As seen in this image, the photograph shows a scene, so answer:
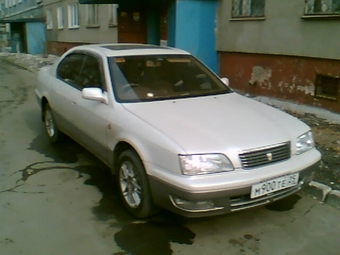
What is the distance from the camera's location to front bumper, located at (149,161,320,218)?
2.60 meters

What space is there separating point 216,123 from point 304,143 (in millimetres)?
850

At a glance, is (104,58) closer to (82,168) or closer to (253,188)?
(82,168)

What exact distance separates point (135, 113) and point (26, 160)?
217cm

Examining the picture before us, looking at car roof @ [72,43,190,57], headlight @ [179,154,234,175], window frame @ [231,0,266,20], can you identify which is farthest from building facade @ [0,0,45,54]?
headlight @ [179,154,234,175]

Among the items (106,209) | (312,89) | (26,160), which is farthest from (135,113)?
(312,89)

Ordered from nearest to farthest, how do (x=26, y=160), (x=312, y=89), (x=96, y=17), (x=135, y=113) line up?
(x=135, y=113)
(x=26, y=160)
(x=312, y=89)
(x=96, y=17)

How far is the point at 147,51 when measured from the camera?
414cm

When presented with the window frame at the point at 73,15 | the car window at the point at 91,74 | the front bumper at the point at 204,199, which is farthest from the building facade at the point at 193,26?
the window frame at the point at 73,15

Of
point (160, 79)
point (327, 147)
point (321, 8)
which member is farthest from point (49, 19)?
point (327, 147)

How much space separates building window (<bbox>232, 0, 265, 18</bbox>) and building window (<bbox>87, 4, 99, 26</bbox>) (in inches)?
331

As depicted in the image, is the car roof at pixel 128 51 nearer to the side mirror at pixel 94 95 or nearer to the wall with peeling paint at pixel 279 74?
the side mirror at pixel 94 95

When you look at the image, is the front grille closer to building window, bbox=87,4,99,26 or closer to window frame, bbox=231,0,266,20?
window frame, bbox=231,0,266,20

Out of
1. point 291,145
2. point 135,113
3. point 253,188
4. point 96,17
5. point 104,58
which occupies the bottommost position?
point 253,188

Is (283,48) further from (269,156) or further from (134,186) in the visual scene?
(134,186)
